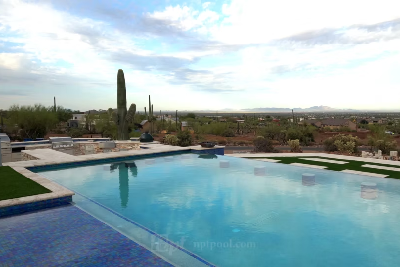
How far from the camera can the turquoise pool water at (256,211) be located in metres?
4.69

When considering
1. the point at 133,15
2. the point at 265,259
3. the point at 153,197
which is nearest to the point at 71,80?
the point at 133,15

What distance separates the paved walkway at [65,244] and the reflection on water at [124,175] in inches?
68.9

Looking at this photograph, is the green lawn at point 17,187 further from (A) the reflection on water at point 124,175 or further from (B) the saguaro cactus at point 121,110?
(B) the saguaro cactus at point 121,110

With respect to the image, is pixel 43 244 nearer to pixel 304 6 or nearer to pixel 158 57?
pixel 304 6

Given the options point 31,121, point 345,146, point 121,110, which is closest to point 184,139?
point 121,110

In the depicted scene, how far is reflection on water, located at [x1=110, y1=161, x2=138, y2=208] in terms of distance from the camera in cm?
756

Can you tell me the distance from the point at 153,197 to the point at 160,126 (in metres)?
39.4

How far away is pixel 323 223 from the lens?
19.4ft

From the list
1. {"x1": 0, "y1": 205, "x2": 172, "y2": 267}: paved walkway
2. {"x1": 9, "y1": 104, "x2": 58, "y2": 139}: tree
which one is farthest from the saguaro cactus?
{"x1": 9, "y1": 104, "x2": 58, "y2": 139}: tree

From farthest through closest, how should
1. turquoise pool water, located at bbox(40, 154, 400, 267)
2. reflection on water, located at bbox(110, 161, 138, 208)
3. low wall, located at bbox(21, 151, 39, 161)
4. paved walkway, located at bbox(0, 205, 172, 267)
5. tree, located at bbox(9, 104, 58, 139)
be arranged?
tree, located at bbox(9, 104, 58, 139) → low wall, located at bbox(21, 151, 39, 161) → reflection on water, located at bbox(110, 161, 138, 208) → turquoise pool water, located at bbox(40, 154, 400, 267) → paved walkway, located at bbox(0, 205, 172, 267)

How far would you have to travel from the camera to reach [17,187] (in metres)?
6.90

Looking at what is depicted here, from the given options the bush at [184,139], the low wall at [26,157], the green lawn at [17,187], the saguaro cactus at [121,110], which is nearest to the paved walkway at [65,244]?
the green lawn at [17,187]

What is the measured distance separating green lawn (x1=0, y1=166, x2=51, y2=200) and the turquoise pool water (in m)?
1.27

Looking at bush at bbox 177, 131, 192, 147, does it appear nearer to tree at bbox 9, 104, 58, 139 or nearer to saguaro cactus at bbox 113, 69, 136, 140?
saguaro cactus at bbox 113, 69, 136, 140
